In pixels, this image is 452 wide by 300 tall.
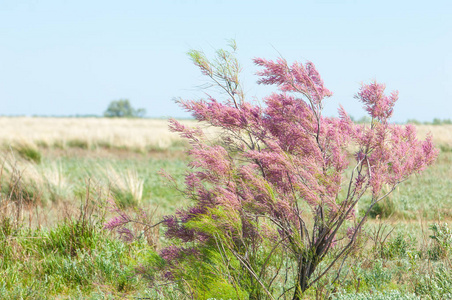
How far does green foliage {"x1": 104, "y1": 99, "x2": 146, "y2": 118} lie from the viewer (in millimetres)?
92125

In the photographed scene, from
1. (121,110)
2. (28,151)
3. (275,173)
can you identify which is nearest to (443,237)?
(275,173)

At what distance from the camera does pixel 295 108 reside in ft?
9.47

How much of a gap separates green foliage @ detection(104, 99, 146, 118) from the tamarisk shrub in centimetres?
9192

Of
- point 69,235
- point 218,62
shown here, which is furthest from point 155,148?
point 218,62

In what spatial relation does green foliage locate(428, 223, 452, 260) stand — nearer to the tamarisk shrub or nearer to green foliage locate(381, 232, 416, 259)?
green foliage locate(381, 232, 416, 259)

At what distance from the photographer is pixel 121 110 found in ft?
303

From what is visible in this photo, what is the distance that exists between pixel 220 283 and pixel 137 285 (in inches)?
58.5

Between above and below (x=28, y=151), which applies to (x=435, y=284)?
below

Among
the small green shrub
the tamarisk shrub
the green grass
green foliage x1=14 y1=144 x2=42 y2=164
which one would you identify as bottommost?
the green grass

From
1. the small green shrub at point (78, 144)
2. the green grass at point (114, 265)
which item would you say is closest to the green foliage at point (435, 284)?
the green grass at point (114, 265)

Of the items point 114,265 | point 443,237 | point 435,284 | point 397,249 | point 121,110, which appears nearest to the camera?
point 435,284

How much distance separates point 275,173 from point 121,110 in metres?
92.8

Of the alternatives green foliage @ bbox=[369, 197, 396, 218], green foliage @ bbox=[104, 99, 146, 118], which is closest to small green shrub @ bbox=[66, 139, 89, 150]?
green foliage @ bbox=[369, 197, 396, 218]

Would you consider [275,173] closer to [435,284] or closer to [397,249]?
[435,284]
